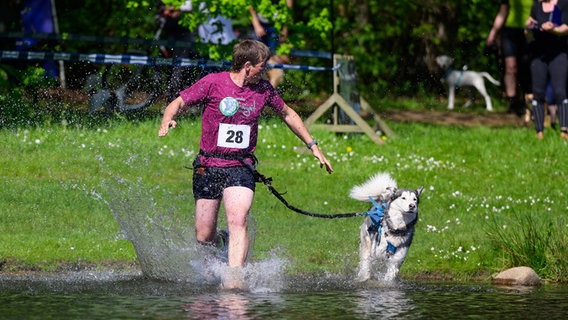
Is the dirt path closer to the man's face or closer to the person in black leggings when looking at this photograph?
the person in black leggings

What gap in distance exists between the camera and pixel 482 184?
15.1 meters

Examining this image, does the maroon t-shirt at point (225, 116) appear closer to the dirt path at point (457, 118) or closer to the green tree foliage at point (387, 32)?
the dirt path at point (457, 118)

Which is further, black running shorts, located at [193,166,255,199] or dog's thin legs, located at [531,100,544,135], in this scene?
dog's thin legs, located at [531,100,544,135]

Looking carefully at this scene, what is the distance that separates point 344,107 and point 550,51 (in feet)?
9.72

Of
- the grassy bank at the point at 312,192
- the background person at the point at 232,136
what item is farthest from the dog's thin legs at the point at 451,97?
the background person at the point at 232,136

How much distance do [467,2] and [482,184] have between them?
10258mm

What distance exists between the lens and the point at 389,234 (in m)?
10.4

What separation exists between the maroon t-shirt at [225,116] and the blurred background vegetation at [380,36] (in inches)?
522

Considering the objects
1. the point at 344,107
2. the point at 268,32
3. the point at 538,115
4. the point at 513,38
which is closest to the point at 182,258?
the point at 344,107

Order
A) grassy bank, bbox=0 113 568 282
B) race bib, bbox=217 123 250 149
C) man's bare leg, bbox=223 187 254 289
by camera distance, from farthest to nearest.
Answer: grassy bank, bbox=0 113 568 282
race bib, bbox=217 123 250 149
man's bare leg, bbox=223 187 254 289

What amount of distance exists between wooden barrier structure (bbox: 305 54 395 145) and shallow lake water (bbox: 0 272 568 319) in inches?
277

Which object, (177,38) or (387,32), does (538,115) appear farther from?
(387,32)

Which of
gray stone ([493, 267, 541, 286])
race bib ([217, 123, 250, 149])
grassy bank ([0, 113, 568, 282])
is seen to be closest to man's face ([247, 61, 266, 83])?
race bib ([217, 123, 250, 149])

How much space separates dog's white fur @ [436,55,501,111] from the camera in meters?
23.6
